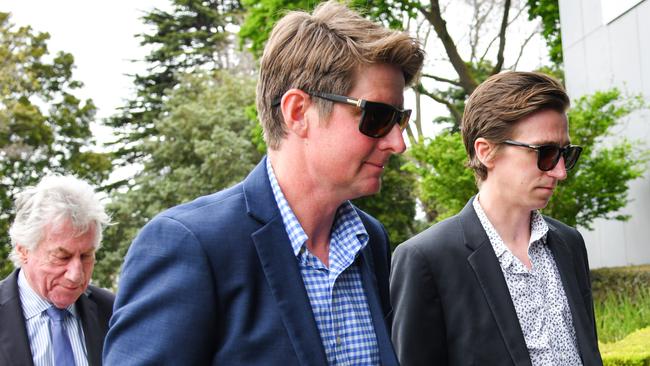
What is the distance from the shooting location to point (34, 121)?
28922 mm

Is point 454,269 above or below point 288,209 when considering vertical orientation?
below

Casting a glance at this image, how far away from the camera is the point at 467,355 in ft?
10.9

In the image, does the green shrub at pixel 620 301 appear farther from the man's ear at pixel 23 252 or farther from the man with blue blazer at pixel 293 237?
the man with blue blazer at pixel 293 237

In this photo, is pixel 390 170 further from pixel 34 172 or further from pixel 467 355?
pixel 467 355

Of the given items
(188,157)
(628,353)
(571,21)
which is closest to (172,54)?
(188,157)

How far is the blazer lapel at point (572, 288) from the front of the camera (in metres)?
3.43

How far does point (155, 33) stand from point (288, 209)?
42130mm

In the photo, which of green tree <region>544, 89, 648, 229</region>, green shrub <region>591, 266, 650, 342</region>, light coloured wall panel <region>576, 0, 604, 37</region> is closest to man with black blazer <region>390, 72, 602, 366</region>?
green shrub <region>591, 266, 650, 342</region>

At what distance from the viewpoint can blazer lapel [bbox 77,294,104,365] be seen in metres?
4.10

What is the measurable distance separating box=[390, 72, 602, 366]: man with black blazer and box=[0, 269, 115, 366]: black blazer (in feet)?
4.99

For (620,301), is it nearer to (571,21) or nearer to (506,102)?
(571,21)

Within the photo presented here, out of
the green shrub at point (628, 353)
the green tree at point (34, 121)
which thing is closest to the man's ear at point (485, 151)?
the green shrub at point (628, 353)

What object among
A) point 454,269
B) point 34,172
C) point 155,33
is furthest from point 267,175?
point 155,33

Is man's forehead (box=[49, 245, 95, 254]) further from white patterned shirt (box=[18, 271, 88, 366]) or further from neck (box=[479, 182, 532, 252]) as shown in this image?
neck (box=[479, 182, 532, 252])
